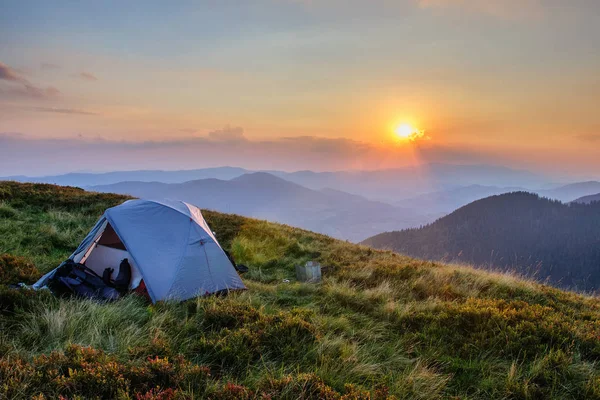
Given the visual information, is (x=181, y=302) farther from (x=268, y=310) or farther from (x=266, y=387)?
(x=266, y=387)

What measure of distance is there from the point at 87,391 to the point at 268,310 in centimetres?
384

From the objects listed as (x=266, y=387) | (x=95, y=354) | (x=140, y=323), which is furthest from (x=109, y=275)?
(x=266, y=387)

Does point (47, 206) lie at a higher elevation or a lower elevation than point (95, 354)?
higher

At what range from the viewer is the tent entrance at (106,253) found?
8523 mm

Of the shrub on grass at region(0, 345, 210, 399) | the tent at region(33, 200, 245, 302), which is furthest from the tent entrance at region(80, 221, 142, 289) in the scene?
the shrub on grass at region(0, 345, 210, 399)

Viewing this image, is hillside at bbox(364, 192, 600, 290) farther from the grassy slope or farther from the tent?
the tent

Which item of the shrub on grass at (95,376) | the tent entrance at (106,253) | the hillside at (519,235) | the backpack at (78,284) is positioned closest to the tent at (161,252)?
the tent entrance at (106,253)

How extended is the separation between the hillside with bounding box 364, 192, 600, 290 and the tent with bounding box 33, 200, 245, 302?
126 m

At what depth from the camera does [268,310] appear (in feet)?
22.8

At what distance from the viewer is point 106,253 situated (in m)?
8.78

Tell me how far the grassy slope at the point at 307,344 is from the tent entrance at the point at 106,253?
4.22 feet

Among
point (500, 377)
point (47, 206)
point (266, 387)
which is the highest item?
point (47, 206)

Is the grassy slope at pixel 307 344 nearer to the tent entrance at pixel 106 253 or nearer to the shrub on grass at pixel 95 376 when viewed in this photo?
the shrub on grass at pixel 95 376

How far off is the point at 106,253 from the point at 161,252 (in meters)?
2.16
